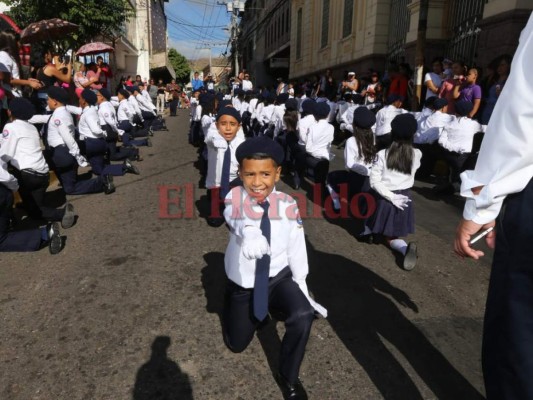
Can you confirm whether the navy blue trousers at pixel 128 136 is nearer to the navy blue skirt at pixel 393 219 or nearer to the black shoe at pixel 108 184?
the black shoe at pixel 108 184

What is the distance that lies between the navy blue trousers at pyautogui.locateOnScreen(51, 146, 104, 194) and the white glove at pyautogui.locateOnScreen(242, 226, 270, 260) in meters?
4.68

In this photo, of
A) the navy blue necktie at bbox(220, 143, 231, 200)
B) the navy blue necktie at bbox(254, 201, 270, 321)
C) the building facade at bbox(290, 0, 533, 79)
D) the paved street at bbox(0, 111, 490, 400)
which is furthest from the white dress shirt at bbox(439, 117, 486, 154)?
the navy blue necktie at bbox(254, 201, 270, 321)

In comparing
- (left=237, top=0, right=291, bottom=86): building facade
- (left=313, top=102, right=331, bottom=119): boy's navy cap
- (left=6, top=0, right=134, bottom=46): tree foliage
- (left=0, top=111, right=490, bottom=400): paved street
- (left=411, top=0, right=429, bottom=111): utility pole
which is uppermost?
(left=237, top=0, right=291, bottom=86): building facade

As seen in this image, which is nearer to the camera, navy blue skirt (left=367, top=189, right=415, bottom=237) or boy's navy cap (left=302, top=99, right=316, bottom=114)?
navy blue skirt (left=367, top=189, right=415, bottom=237)

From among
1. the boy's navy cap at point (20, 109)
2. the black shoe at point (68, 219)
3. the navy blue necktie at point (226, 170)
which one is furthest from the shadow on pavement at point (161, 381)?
the boy's navy cap at point (20, 109)

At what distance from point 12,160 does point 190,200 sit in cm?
258

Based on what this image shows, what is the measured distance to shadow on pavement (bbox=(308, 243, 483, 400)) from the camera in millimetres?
2572

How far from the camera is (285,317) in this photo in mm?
2498

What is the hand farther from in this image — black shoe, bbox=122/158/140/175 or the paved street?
black shoe, bbox=122/158/140/175

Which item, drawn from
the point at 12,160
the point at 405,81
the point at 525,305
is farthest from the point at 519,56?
the point at 405,81

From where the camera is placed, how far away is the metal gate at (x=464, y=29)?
1091 centimetres

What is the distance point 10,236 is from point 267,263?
131 inches

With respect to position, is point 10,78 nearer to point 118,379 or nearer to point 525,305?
point 118,379

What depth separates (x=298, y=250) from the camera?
2527 millimetres
